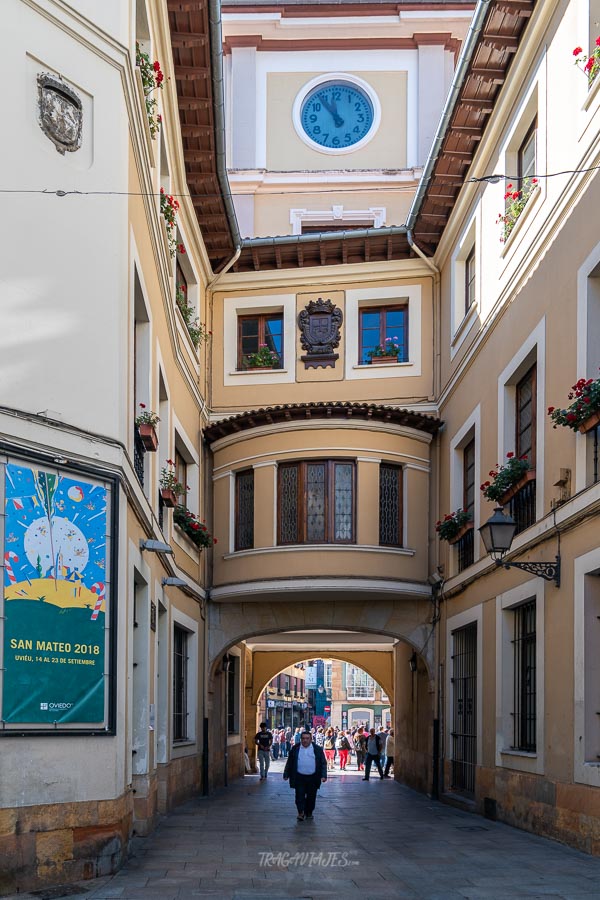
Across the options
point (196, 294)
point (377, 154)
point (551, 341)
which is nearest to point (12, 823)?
point (551, 341)

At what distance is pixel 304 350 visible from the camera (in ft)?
74.4

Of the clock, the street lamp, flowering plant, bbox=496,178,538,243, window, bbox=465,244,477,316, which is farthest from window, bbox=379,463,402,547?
the clock

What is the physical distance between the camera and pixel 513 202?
16.0 metres

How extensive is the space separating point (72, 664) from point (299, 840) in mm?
4949

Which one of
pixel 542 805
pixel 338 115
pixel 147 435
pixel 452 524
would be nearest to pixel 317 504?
pixel 452 524

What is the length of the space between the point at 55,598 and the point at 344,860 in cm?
429

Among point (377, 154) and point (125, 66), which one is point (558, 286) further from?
point (377, 154)

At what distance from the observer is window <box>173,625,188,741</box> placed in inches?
760

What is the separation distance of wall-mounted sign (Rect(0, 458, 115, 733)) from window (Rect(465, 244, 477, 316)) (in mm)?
10373

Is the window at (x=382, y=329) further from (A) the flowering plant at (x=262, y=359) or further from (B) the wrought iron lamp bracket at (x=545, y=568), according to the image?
(B) the wrought iron lamp bracket at (x=545, y=568)

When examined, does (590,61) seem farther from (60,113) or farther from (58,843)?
(58,843)

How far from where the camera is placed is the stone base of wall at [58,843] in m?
9.49

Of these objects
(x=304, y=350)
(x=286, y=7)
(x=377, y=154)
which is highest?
(x=286, y=7)

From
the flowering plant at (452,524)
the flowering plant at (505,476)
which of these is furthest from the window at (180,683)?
the flowering plant at (505,476)
